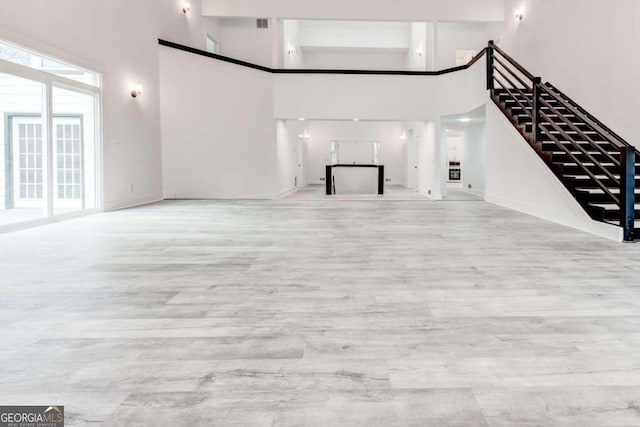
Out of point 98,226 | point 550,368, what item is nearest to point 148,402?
point 550,368

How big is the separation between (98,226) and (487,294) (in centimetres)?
496

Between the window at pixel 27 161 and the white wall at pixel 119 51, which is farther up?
the white wall at pixel 119 51

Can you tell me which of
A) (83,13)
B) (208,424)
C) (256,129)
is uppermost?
(83,13)

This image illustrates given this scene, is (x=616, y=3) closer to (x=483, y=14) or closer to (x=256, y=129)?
(x=483, y=14)

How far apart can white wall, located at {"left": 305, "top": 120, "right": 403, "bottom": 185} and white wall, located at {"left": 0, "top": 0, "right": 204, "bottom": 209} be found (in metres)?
8.13

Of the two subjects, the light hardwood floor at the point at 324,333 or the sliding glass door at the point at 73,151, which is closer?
the light hardwood floor at the point at 324,333

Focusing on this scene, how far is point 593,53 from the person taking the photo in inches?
293

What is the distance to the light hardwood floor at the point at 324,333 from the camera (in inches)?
61.6

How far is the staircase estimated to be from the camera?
4.88 meters

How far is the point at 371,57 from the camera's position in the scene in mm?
17328

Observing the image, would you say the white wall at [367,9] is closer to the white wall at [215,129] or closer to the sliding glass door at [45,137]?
the white wall at [215,129]

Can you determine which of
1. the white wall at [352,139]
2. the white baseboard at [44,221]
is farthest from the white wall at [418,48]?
the white baseboard at [44,221]

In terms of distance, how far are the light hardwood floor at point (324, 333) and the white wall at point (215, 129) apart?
5.66 metres

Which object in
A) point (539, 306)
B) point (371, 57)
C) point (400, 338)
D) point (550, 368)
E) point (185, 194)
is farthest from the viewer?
point (371, 57)
